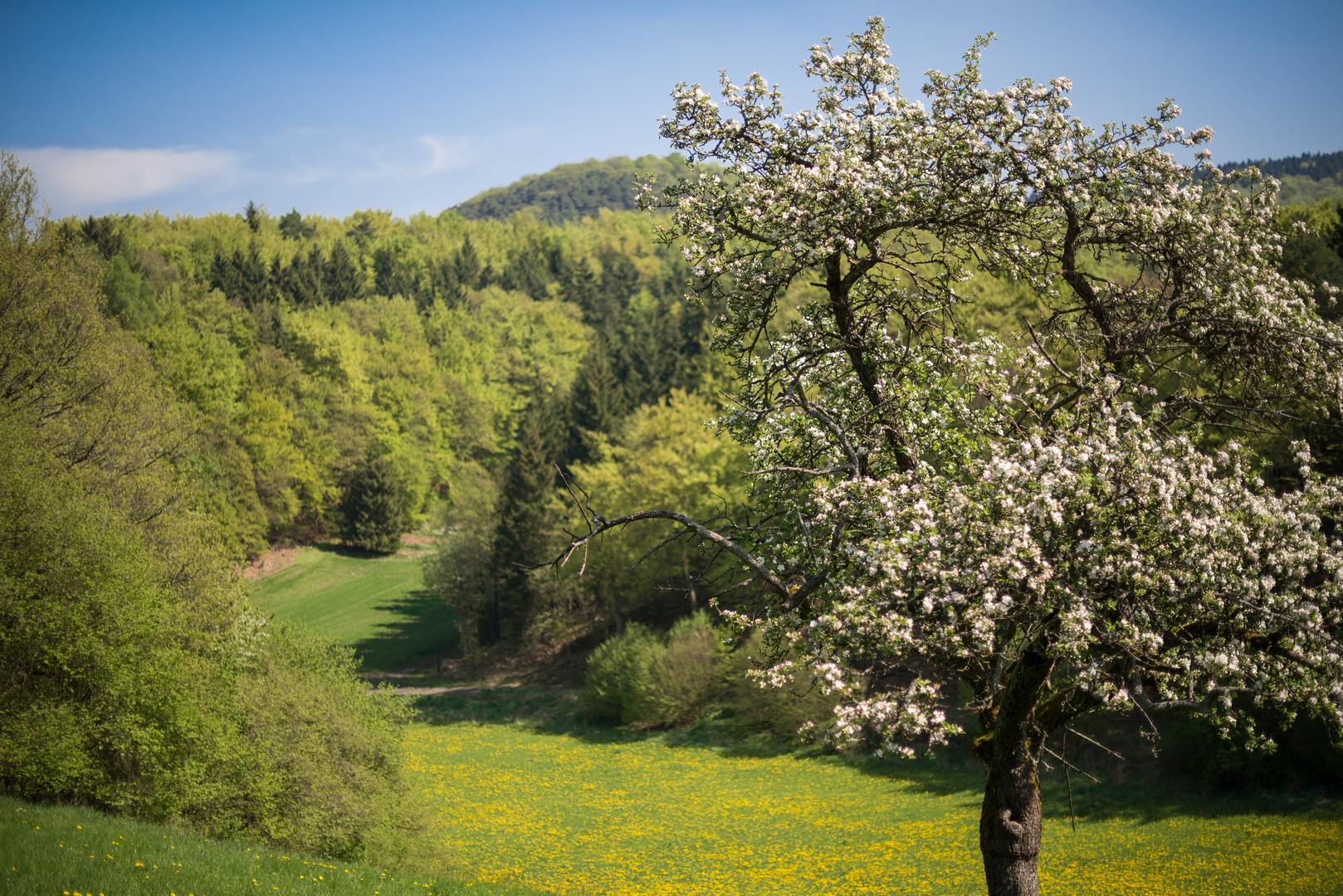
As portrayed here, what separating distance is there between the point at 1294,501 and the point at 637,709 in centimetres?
3636

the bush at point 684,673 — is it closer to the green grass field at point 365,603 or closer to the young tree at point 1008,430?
the green grass field at point 365,603

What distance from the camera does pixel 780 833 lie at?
83.1 ft

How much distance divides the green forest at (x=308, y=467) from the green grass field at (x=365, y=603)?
9.25 ft

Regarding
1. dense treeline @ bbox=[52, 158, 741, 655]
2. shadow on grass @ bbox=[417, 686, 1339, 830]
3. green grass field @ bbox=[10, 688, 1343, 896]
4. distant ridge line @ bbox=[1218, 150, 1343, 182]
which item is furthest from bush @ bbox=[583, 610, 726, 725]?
distant ridge line @ bbox=[1218, 150, 1343, 182]

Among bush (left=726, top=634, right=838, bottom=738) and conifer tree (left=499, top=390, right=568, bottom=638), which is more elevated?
conifer tree (left=499, top=390, right=568, bottom=638)

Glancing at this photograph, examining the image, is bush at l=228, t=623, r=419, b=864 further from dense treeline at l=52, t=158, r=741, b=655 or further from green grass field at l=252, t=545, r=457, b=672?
green grass field at l=252, t=545, r=457, b=672

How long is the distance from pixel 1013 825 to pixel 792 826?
20.3 metres

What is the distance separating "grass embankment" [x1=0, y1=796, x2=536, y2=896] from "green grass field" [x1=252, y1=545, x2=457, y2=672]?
145ft

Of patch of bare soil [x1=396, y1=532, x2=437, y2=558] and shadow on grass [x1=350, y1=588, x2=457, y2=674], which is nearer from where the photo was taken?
shadow on grass [x1=350, y1=588, x2=457, y2=674]

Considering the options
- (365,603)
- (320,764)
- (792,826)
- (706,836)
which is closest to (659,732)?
(706,836)

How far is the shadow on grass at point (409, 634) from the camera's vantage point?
5853 centimetres

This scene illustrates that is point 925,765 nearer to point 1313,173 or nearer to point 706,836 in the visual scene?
point 706,836

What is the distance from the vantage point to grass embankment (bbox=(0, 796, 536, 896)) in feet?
33.2

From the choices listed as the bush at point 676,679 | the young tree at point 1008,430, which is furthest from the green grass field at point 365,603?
the young tree at point 1008,430
